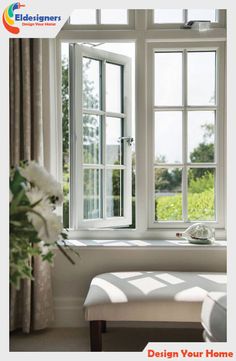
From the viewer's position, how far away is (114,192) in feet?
10.5

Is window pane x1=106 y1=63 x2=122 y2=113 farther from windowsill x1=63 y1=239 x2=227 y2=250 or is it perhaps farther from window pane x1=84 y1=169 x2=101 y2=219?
windowsill x1=63 y1=239 x2=227 y2=250

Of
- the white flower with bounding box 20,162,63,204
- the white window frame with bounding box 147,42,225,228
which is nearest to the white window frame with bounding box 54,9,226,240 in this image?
the white window frame with bounding box 147,42,225,228

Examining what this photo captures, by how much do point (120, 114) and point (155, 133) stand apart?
0.30 metres

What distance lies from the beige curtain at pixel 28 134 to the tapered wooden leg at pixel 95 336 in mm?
681

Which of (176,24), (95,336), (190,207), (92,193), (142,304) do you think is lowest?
(95,336)

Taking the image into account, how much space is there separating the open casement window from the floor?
0.74 m

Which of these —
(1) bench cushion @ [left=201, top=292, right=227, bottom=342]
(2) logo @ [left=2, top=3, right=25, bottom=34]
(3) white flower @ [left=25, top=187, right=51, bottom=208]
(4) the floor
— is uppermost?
(2) logo @ [left=2, top=3, right=25, bottom=34]

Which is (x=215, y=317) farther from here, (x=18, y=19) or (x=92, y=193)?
(x=92, y=193)

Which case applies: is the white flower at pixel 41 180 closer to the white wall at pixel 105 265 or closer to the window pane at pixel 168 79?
the white wall at pixel 105 265

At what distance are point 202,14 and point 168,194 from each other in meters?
1.32

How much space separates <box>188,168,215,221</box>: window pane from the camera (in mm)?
3111

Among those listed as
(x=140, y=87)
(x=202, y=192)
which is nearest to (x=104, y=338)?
(x=202, y=192)

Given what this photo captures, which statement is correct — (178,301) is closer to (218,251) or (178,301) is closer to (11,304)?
(218,251)
